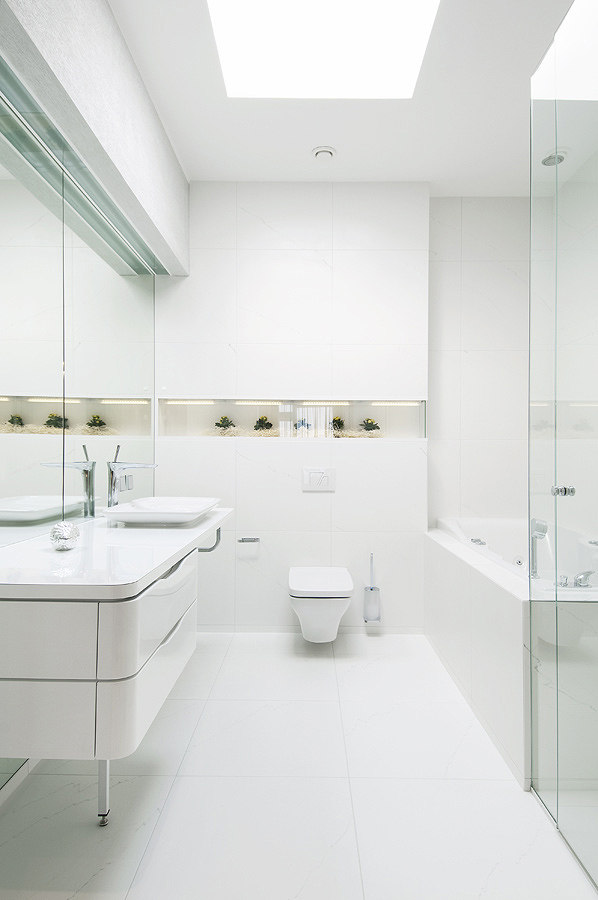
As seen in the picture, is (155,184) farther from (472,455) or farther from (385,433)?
(472,455)

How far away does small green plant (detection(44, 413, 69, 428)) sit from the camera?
6.18 ft

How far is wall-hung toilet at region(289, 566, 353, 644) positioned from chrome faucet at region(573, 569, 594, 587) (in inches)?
52.7

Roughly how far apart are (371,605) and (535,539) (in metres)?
1.55

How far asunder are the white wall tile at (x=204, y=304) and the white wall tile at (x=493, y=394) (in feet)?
4.88

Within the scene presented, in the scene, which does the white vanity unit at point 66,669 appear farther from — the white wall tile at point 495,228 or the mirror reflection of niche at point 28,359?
the white wall tile at point 495,228

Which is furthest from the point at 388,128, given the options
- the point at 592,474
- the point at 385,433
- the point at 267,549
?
the point at 267,549

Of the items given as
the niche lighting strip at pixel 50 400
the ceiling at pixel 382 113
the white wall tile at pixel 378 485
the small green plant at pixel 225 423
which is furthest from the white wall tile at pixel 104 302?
the white wall tile at pixel 378 485

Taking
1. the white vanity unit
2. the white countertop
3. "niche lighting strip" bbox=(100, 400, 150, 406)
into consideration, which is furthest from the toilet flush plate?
the white vanity unit

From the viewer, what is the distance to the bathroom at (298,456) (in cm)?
138

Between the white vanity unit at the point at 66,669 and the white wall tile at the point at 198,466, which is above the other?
the white wall tile at the point at 198,466

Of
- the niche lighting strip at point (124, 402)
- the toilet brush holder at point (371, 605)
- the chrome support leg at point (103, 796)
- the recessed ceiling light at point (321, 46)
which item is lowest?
the chrome support leg at point (103, 796)

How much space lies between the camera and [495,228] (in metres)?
3.34

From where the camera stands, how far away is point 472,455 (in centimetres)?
334

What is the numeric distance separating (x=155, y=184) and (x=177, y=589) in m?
1.84
